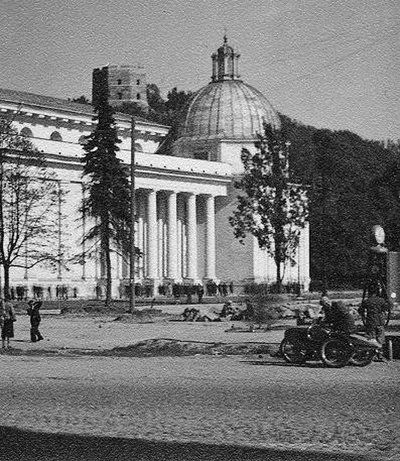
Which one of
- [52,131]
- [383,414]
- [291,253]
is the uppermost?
[52,131]

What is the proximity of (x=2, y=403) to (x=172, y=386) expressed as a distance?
3656 mm

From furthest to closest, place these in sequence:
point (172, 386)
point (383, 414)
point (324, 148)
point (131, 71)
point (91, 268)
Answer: point (131, 71)
point (324, 148)
point (91, 268)
point (172, 386)
point (383, 414)

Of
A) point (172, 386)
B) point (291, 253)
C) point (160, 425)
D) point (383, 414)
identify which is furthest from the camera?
point (291, 253)

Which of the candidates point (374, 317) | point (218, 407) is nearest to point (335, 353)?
point (374, 317)

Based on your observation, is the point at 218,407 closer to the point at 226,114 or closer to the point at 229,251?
the point at 229,251

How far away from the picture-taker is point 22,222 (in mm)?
65438

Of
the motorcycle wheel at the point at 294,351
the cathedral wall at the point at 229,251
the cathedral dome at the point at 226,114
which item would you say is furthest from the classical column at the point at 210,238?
the motorcycle wheel at the point at 294,351

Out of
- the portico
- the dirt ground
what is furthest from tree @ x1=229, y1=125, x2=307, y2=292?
→ the dirt ground

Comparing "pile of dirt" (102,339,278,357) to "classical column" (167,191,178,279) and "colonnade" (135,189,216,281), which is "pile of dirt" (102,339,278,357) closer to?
"colonnade" (135,189,216,281)

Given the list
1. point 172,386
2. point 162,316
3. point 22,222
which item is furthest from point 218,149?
point 172,386

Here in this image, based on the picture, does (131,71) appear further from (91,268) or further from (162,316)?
(162,316)

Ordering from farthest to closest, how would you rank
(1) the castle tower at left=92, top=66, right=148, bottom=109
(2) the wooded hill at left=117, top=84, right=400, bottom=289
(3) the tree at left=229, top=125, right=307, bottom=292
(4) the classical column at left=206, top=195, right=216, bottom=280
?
(1) the castle tower at left=92, top=66, right=148, bottom=109 < (4) the classical column at left=206, top=195, right=216, bottom=280 < (2) the wooded hill at left=117, top=84, right=400, bottom=289 < (3) the tree at left=229, top=125, right=307, bottom=292

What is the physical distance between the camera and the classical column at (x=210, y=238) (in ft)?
336

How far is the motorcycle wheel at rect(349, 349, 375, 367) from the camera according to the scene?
24812mm
